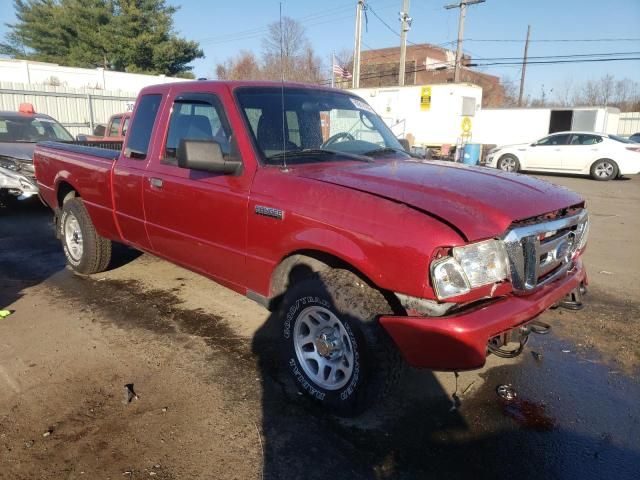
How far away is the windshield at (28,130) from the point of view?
9.26 metres

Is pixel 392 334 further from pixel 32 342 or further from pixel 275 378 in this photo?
pixel 32 342

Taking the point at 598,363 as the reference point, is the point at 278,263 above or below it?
above

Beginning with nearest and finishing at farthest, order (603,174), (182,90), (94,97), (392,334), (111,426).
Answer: (392,334) < (111,426) < (182,90) < (603,174) < (94,97)

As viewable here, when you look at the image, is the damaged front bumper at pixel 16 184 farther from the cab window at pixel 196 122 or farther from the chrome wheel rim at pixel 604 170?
the chrome wheel rim at pixel 604 170

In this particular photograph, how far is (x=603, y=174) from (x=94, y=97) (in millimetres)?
19422

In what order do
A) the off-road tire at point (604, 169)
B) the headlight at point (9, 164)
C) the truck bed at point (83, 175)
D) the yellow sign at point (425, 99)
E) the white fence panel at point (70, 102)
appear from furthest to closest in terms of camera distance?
the yellow sign at point (425, 99), the white fence panel at point (70, 102), the off-road tire at point (604, 169), the headlight at point (9, 164), the truck bed at point (83, 175)

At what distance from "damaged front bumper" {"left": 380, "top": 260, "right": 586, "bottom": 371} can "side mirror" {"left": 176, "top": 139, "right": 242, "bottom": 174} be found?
1504 mm

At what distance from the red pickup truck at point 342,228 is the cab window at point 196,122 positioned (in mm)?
12

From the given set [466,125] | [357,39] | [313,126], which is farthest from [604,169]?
[313,126]

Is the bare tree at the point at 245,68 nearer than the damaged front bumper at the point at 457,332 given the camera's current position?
No

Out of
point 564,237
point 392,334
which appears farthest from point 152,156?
point 564,237

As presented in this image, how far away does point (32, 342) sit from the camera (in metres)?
3.77

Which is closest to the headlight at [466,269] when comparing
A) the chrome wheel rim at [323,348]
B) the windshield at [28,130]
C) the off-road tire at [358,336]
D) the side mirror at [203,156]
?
the off-road tire at [358,336]

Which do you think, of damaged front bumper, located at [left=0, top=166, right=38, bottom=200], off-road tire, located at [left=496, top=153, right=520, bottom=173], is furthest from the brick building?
damaged front bumper, located at [left=0, top=166, right=38, bottom=200]
